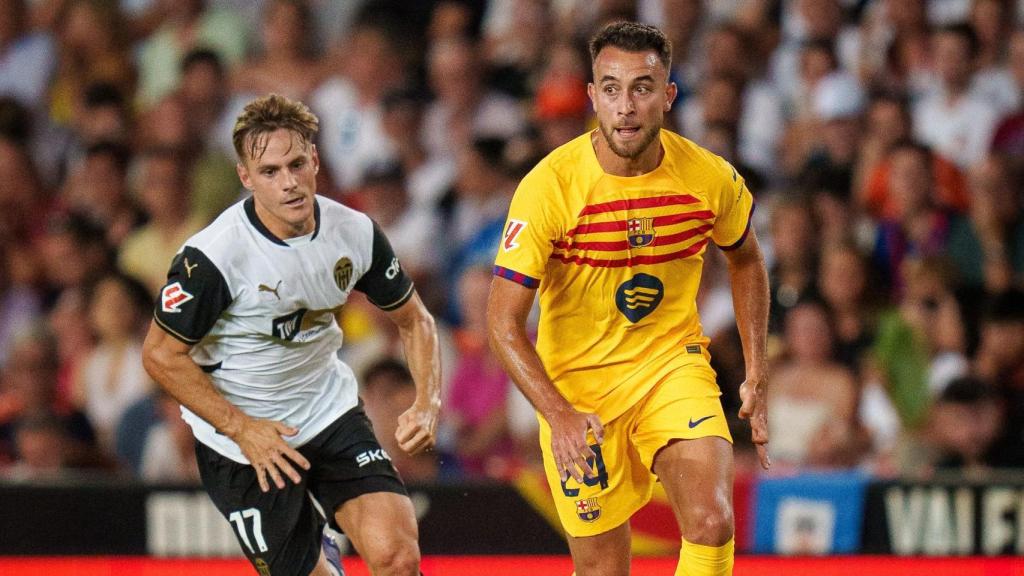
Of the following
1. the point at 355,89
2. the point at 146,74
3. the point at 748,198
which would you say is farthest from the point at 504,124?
the point at 748,198

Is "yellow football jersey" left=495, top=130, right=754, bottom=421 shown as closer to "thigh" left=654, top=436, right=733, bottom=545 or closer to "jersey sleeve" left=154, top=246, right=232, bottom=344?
"thigh" left=654, top=436, right=733, bottom=545

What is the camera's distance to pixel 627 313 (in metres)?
5.27

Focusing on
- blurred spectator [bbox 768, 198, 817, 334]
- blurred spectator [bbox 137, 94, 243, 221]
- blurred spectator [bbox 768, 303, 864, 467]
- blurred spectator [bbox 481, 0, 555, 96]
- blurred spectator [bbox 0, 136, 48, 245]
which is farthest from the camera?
blurred spectator [bbox 0, 136, 48, 245]

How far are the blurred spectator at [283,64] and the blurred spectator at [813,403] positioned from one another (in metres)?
3.87

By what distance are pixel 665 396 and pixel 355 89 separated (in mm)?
→ 5360

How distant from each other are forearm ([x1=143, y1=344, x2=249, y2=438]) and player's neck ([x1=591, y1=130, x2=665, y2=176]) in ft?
4.80

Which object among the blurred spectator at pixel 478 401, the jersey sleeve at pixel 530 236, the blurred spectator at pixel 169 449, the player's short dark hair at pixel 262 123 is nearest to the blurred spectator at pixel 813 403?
the blurred spectator at pixel 478 401

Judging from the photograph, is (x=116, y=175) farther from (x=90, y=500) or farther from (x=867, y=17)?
(x=867, y=17)

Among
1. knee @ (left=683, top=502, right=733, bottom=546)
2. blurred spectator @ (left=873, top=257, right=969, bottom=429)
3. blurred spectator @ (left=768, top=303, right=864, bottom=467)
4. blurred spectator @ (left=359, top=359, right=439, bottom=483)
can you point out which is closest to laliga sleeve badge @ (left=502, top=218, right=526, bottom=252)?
knee @ (left=683, top=502, right=733, bottom=546)

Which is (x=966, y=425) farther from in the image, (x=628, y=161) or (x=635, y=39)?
(x=635, y=39)

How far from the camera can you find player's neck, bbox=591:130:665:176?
510 cm

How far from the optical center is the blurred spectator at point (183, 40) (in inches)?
420

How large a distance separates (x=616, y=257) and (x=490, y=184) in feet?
12.9

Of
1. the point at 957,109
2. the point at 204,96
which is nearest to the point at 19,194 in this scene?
the point at 204,96
